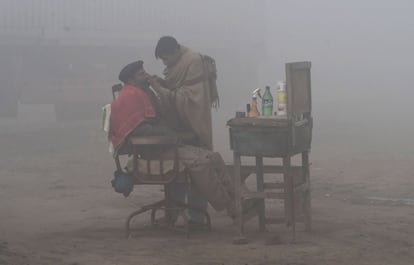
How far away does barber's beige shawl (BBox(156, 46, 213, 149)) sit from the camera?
6.45 metres

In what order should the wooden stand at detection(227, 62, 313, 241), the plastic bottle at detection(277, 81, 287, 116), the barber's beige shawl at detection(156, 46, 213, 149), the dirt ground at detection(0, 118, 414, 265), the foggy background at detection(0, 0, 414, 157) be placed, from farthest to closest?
the foggy background at detection(0, 0, 414, 157) < the barber's beige shawl at detection(156, 46, 213, 149) < the plastic bottle at detection(277, 81, 287, 116) < the wooden stand at detection(227, 62, 313, 241) < the dirt ground at detection(0, 118, 414, 265)

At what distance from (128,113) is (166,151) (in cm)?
42

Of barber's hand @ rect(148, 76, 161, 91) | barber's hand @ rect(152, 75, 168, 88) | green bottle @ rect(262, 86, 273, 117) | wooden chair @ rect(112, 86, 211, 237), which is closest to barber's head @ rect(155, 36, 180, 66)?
barber's hand @ rect(152, 75, 168, 88)

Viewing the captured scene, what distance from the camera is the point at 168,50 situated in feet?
21.7

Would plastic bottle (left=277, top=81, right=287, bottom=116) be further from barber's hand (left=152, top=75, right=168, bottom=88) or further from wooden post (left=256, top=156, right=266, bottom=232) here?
barber's hand (left=152, top=75, right=168, bottom=88)

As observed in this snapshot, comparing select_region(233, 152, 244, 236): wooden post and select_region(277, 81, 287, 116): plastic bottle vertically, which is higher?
select_region(277, 81, 287, 116): plastic bottle

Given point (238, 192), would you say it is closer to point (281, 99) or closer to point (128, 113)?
point (281, 99)

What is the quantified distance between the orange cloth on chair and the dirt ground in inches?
32.4

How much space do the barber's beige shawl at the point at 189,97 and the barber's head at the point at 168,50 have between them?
42 mm

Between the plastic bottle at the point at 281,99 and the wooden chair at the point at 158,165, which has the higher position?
the plastic bottle at the point at 281,99

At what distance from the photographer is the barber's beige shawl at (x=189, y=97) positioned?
254 inches

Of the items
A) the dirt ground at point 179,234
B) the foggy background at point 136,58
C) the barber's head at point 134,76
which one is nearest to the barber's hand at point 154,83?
the barber's head at point 134,76

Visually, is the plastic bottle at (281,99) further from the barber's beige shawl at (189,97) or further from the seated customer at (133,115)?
the seated customer at (133,115)

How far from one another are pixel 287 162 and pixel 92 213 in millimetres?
2452
